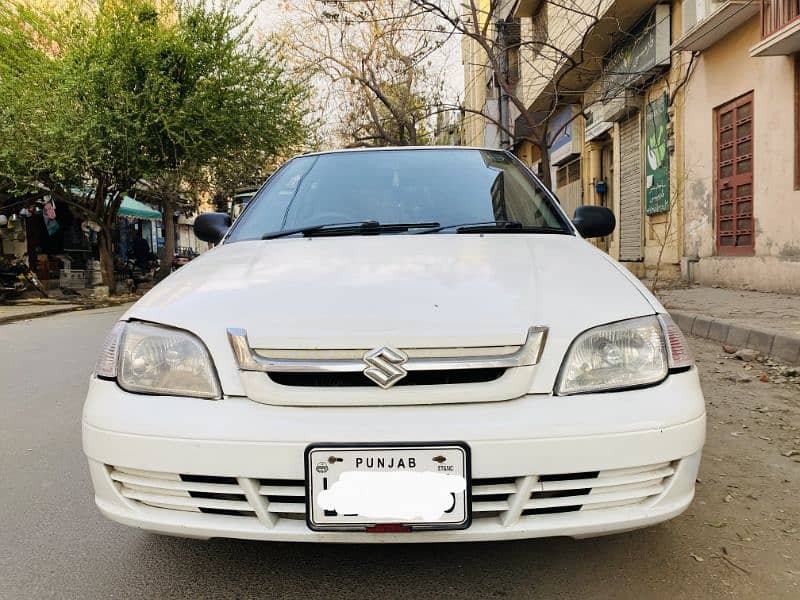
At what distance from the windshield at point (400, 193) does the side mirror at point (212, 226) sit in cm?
27

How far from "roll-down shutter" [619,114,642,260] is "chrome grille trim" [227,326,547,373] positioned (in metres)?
12.5

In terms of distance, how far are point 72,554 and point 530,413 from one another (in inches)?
61.8

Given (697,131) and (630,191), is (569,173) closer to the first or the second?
(630,191)

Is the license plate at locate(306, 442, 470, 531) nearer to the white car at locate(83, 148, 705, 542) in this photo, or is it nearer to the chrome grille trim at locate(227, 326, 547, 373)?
the white car at locate(83, 148, 705, 542)

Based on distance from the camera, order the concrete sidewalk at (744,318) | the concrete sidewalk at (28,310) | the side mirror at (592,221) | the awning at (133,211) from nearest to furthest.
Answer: the side mirror at (592,221)
the concrete sidewalk at (744,318)
the concrete sidewalk at (28,310)
the awning at (133,211)

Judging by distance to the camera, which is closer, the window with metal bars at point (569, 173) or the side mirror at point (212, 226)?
the side mirror at point (212, 226)

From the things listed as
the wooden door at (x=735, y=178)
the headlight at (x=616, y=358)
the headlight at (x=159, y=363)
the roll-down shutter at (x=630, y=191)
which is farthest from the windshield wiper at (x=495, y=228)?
the roll-down shutter at (x=630, y=191)

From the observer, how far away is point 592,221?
3088mm

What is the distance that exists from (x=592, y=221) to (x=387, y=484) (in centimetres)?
194

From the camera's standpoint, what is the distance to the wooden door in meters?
9.38

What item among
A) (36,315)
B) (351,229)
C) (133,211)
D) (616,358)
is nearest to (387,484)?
(616,358)

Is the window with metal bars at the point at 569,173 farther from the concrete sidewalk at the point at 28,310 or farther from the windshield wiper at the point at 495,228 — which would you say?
the windshield wiper at the point at 495,228

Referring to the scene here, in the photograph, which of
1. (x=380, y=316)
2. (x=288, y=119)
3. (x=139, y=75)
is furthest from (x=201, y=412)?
(x=288, y=119)

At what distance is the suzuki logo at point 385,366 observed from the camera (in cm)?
164
